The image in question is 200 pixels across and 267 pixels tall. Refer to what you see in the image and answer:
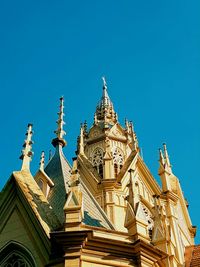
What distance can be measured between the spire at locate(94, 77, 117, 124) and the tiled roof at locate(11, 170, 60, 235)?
1841 cm

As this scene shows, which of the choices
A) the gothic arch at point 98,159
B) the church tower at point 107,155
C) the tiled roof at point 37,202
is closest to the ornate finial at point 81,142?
the church tower at point 107,155

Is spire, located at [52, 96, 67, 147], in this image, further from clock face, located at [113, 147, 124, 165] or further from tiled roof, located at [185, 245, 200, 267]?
clock face, located at [113, 147, 124, 165]

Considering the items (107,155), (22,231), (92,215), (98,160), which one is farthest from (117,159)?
(22,231)

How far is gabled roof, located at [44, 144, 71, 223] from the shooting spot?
48.4 feet

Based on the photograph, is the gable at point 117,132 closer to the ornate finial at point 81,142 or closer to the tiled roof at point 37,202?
the ornate finial at point 81,142

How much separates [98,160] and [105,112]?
7.07m

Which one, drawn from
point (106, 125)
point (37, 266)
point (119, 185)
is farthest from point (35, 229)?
point (106, 125)

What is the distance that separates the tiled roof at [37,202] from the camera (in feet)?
41.7

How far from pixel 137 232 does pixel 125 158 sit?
17.4 meters

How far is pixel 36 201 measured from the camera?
13633 millimetres

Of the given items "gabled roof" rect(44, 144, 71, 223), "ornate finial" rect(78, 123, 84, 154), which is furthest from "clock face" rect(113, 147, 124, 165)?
"gabled roof" rect(44, 144, 71, 223)

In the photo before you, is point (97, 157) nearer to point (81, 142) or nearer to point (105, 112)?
point (81, 142)

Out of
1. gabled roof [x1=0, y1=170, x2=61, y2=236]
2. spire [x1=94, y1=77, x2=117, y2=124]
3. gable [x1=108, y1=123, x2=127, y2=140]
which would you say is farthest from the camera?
spire [x1=94, y1=77, x2=117, y2=124]

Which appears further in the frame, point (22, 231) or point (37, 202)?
point (37, 202)
